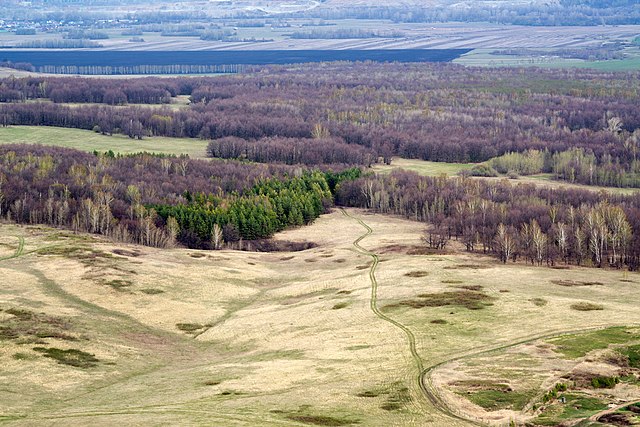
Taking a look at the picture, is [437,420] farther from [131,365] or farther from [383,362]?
[131,365]

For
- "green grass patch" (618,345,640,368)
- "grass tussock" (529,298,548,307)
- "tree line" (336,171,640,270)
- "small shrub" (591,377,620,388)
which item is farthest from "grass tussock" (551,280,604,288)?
"small shrub" (591,377,620,388)

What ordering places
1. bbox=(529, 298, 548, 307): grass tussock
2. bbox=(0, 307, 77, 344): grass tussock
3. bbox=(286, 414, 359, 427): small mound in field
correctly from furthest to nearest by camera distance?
1. bbox=(529, 298, 548, 307): grass tussock
2. bbox=(0, 307, 77, 344): grass tussock
3. bbox=(286, 414, 359, 427): small mound in field

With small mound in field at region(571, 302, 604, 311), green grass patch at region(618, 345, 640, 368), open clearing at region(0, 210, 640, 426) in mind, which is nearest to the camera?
open clearing at region(0, 210, 640, 426)

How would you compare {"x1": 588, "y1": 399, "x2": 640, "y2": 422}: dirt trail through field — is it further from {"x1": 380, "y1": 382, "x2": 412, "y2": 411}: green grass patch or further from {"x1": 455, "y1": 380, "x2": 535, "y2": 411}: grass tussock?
{"x1": 380, "y1": 382, "x2": 412, "y2": 411}: green grass patch

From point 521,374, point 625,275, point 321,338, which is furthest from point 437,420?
point 625,275

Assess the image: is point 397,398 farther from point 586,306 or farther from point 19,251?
point 19,251

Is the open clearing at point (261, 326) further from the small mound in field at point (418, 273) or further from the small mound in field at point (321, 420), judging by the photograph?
the small mound in field at point (418, 273)

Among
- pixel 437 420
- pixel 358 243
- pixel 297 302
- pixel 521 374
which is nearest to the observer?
pixel 437 420
